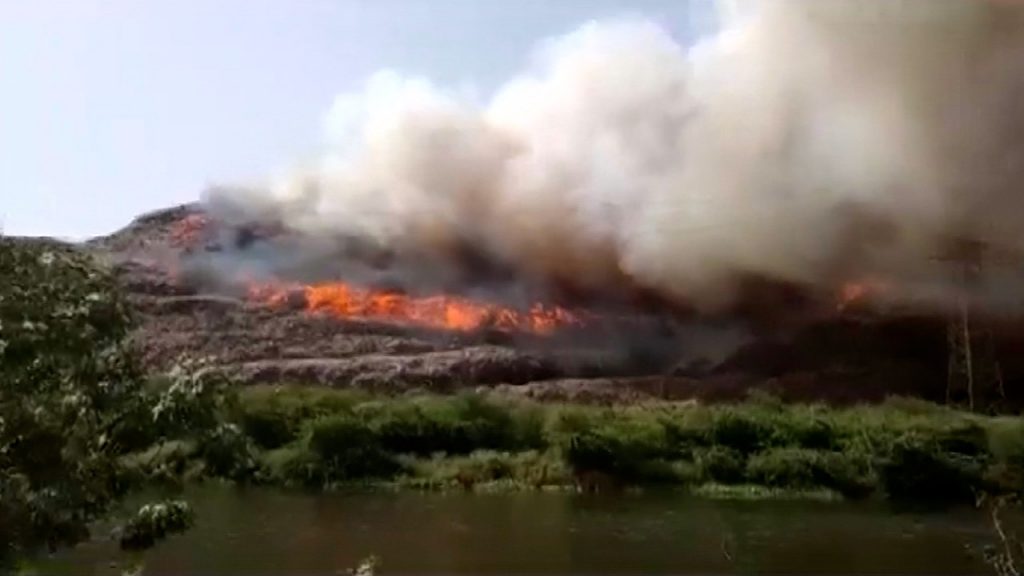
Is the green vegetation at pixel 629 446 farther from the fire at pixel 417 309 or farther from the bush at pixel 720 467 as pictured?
the fire at pixel 417 309

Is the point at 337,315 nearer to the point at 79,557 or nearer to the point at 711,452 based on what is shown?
the point at 711,452

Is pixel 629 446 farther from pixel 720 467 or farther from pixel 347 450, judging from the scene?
pixel 347 450

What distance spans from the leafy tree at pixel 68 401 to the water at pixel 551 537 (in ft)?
39.0

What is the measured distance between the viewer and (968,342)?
58188mm

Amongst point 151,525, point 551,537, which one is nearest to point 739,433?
point 551,537

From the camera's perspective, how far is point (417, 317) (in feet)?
213

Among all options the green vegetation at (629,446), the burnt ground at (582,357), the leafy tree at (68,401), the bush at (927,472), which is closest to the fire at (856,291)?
the burnt ground at (582,357)

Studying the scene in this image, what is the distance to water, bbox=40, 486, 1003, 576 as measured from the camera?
31.4 meters

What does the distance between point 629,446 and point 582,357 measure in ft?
41.8

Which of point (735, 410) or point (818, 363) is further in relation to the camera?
point (818, 363)

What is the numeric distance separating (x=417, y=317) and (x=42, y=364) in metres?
53.0

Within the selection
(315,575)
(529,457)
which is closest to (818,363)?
(529,457)

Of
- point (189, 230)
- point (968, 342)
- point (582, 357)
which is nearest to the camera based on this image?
point (968, 342)

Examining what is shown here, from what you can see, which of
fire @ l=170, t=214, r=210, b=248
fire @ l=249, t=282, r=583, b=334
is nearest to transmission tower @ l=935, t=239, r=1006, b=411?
fire @ l=249, t=282, r=583, b=334
